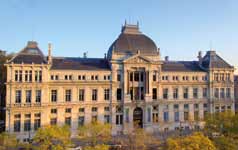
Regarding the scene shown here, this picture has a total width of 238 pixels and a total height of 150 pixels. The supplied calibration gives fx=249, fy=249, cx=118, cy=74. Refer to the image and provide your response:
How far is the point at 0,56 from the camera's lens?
69.2 m

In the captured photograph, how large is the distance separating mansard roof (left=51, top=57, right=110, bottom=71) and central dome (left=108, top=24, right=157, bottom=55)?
3.89 metres

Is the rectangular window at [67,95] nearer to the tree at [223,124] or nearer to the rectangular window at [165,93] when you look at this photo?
the rectangular window at [165,93]

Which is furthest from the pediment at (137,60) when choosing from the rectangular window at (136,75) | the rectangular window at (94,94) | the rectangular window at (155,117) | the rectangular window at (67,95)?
the rectangular window at (67,95)

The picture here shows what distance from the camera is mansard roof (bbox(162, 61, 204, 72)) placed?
68.8 m

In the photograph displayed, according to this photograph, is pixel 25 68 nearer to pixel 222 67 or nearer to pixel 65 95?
pixel 65 95

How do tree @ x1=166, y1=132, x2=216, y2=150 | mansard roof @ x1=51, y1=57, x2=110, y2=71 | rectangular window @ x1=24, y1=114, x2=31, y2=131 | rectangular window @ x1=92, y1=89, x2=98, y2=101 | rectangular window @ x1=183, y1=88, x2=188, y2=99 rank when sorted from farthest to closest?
rectangular window @ x1=183, y1=88, x2=188, y2=99, rectangular window @ x1=92, y1=89, x2=98, y2=101, mansard roof @ x1=51, y1=57, x2=110, y2=71, rectangular window @ x1=24, y1=114, x2=31, y2=131, tree @ x1=166, y1=132, x2=216, y2=150

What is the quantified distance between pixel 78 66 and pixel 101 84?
7.01 m

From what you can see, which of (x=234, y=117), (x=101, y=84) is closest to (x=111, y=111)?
(x=101, y=84)

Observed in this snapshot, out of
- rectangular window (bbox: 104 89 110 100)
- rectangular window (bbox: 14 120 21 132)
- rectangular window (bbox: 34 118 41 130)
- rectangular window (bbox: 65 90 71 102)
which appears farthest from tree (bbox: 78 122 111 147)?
rectangular window (bbox: 104 89 110 100)

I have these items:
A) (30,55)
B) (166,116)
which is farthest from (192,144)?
(30,55)

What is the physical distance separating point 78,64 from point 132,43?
14927 millimetres

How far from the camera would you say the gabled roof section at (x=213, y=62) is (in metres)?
71.2

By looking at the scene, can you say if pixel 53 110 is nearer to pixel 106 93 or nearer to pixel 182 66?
pixel 106 93

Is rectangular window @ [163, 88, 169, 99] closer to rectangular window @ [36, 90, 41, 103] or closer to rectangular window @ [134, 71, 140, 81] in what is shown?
rectangular window @ [134, 71, 140, 81]
